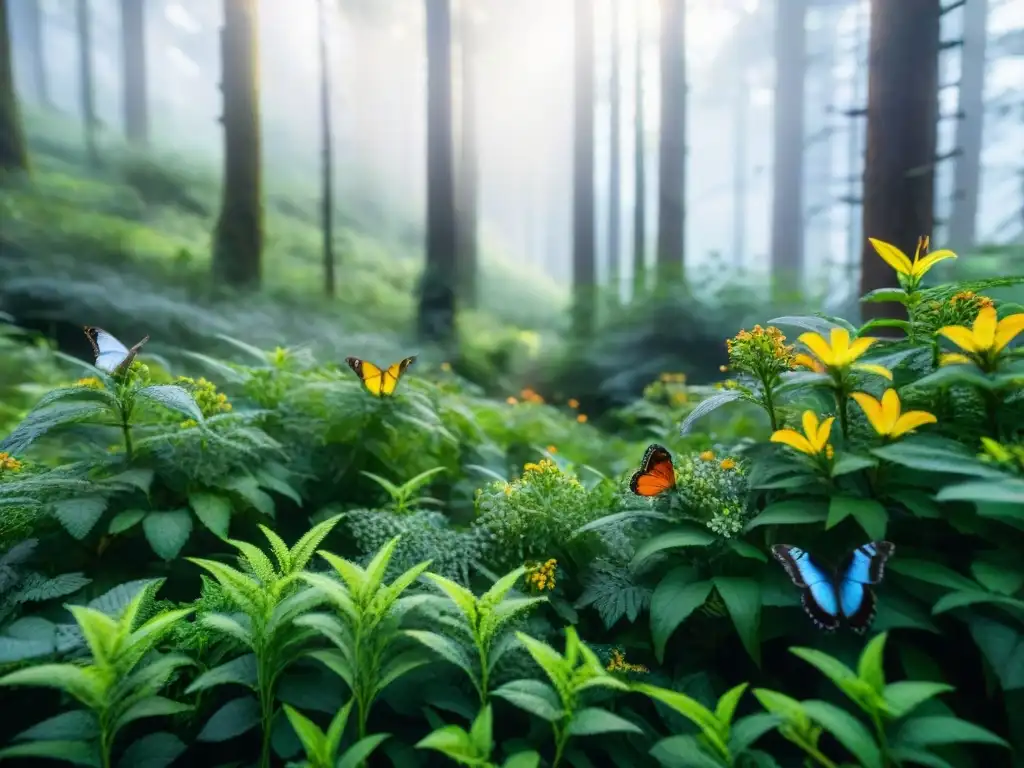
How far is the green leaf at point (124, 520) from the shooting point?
163 centimetres

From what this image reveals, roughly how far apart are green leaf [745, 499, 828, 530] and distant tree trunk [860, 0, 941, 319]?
3.04 metres

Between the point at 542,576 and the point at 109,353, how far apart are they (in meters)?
1.47

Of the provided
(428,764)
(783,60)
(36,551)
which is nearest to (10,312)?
(36,551)

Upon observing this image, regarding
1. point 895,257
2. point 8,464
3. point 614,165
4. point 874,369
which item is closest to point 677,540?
point 874,369

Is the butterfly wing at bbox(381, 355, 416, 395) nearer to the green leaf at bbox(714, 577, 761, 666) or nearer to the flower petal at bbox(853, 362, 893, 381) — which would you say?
the green leaf at bbox(714, 577, 761, 666)

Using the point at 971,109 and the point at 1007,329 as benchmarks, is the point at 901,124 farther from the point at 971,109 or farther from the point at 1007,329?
the point at 971,109

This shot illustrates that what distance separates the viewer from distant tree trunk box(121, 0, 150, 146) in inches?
480

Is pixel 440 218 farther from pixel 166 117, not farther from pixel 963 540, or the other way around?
pixel 166 117

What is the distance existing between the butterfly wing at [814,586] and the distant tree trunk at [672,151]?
932 cm

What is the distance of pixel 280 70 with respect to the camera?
1516 cm

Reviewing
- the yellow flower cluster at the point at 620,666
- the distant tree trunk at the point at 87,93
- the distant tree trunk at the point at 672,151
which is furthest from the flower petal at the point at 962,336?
the distant tree trunk at the point at 87,93

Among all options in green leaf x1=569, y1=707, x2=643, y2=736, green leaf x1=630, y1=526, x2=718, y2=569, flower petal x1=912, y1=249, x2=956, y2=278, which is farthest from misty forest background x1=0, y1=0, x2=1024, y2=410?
green leaf x1=569, y1=707, x2=643, y2=736

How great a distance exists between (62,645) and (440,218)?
8386 millimetres

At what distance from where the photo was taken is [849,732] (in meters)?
0.99
